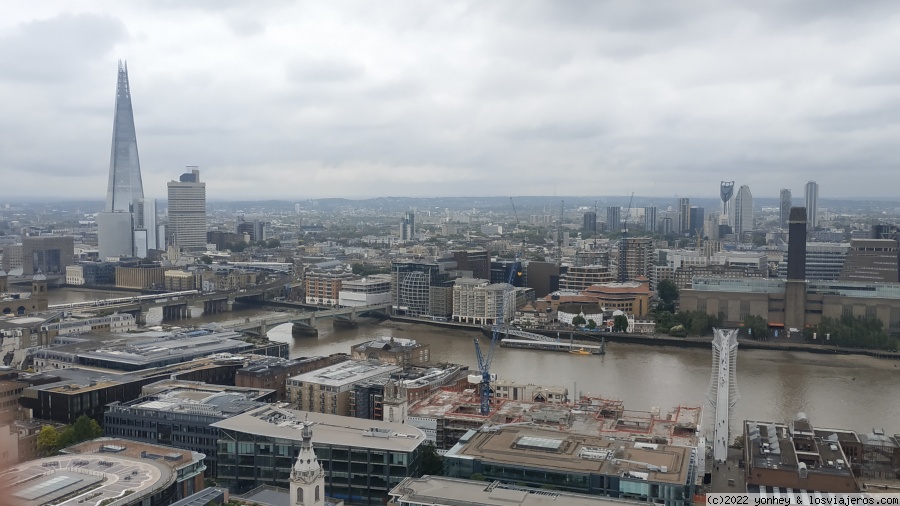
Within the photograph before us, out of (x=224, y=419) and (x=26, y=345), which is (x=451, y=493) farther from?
(x=26, y=345)

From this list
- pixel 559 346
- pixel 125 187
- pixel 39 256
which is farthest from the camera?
pixel 125 187

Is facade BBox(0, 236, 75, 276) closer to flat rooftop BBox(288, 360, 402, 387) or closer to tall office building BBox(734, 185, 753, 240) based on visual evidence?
flat rooftop BBox(288, 360, 402, 387)

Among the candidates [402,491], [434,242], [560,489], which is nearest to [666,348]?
[560,489]

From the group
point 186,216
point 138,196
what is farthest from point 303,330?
point 138,196

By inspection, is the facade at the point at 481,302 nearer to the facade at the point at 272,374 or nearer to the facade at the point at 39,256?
the facade at the point at 272,374

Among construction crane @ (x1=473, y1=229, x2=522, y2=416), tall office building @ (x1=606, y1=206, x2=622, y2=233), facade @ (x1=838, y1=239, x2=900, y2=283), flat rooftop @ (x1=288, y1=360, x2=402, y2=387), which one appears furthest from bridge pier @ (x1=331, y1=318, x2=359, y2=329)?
tall office building @ (x1=606, y1=206, x2=622, y2=233)

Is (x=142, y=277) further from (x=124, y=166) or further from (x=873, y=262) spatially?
(x=873, y=262)
